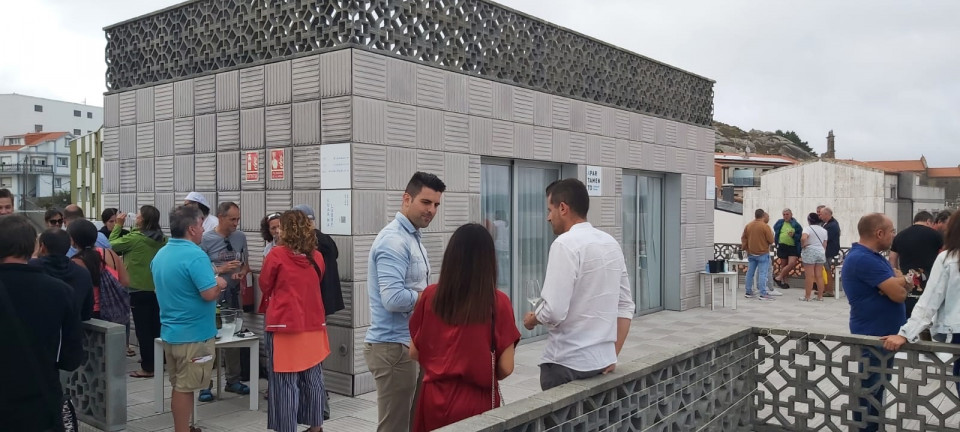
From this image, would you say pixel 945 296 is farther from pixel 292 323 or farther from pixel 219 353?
pixel 219 353

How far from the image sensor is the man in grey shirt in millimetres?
6141

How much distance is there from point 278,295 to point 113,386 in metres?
1.48

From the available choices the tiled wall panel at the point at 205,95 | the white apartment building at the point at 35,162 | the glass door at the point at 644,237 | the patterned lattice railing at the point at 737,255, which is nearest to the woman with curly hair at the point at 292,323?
the tiled wall panel at the point at 205,95

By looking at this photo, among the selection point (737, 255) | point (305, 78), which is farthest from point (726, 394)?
point (737, 255)

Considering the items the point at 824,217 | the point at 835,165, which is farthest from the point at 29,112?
the point at 824,217

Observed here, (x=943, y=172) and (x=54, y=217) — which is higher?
(x=943, y=172)

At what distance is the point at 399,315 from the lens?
3781 mm

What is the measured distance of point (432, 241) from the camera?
6.84 m

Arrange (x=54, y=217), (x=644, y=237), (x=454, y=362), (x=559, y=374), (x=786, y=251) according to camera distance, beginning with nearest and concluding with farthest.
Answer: (x=454, y=362) < (x=559, y=374) < (x=54, y=217) < (x=644, y=237) < (x=786, y=251)

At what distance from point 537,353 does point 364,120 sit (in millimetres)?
3463

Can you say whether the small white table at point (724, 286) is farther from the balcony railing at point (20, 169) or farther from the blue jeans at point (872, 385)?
the balcony railing at point (20, 169)

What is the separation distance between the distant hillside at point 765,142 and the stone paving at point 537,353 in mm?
71914

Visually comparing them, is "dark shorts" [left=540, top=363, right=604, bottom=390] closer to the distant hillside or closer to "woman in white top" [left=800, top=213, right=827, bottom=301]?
"woman in white top" [left=800, top=213, right=827, bottom=301]

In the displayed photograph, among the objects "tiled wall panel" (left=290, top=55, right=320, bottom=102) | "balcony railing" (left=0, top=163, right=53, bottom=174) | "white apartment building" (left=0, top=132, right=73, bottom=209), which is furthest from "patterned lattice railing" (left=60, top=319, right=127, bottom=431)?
"balcony railing" (left=0, top=163, right=53, bottom=174)
